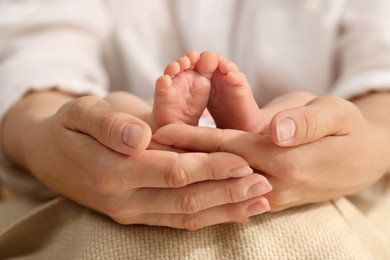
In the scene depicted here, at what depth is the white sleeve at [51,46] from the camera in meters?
0.80

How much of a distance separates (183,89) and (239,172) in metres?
0.11

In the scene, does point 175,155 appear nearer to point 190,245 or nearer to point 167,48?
point 190,245

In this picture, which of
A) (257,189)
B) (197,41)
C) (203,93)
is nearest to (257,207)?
(257,189)

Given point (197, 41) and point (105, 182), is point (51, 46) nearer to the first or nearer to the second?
point (197, 41)

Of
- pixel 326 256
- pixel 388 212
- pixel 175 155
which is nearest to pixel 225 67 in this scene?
pixel 175 155

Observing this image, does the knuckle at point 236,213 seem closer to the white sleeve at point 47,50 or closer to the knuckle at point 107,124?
the knuckle at point 107,124

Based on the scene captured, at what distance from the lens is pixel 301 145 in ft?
1.72

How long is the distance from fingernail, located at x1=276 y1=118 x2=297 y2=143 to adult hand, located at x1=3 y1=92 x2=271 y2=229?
44mm

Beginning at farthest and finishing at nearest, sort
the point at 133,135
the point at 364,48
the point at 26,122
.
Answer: the point at 364,48 → the point at 26,122 → the point at 133,135

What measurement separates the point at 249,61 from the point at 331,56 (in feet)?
0.47

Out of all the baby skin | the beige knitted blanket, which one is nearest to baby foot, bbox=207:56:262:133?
the baby skin

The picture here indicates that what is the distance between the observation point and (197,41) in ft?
3.05

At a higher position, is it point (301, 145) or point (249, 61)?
point (249, 61)

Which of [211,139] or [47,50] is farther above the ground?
[47,50]
